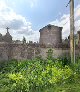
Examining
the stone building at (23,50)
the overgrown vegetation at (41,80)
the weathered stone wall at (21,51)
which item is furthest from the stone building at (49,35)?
the overgrown vegetation at (41,80)

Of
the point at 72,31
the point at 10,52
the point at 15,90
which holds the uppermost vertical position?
the point at 72,31

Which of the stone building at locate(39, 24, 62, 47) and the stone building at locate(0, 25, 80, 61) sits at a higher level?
the stone building at locate(39, 24, 62, 47)

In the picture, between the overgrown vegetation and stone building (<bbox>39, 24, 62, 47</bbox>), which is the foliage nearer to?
the overgrown vegetation

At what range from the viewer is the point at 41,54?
21266 millimetres

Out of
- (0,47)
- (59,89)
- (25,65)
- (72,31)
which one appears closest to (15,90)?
(59,89)

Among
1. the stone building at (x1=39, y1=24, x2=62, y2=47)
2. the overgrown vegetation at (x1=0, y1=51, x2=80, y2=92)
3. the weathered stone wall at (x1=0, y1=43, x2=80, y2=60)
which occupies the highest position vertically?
the stone building at (x1=39, y1=24, x2=62, y2=47)

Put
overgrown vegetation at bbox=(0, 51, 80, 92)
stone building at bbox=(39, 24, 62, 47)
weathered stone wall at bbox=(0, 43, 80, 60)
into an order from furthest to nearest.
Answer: stone building at bbox=(39, 24, 62, 47)
weathered stone wall at bbox=(0, 43, 80, 60)
overgrown vegetation at bbox=(0, 51, 80, 92)

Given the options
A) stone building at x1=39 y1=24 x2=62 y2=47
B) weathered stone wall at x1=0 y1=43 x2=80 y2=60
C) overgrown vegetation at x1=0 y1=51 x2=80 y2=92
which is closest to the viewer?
overgrown vegetation at x1=0 y1=51 x2=80 y2=92

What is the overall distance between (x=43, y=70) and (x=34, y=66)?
3.00 ft

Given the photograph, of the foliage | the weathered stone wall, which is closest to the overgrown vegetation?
the foliage

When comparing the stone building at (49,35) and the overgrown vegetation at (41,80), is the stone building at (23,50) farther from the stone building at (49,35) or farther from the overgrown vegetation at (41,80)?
the overgrown vegetation at (41,80)

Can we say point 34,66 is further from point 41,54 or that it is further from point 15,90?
point 41,54

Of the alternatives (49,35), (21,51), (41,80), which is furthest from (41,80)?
(49,35)

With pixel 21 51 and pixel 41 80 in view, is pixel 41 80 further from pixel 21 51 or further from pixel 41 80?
pixel 21 51
